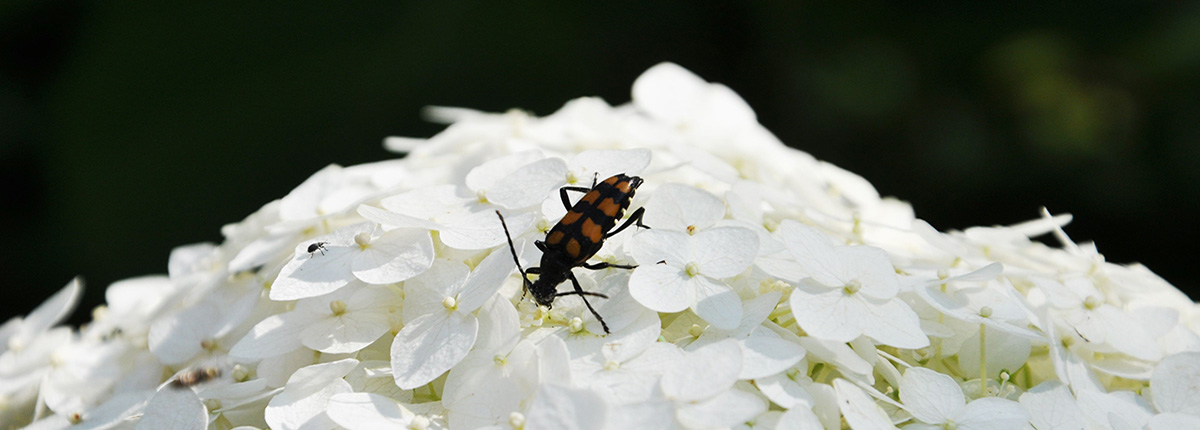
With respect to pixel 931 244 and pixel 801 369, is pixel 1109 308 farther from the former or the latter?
pixel 801 369

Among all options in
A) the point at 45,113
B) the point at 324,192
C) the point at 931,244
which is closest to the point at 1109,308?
the point at 931,244

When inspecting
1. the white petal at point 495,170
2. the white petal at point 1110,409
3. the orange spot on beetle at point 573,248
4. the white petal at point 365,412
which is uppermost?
the white petal at point 495,170

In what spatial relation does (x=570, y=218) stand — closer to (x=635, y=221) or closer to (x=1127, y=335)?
(x=635, y=221)

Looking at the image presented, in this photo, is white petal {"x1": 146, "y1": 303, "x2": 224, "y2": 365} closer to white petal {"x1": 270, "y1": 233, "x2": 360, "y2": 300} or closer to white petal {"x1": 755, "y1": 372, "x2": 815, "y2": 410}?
white petal {"x1": 270, "y1": 233, "x2": 360, "y2": 300}

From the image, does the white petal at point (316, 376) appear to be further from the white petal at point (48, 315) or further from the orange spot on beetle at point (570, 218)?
the white petal at point (48, 315)

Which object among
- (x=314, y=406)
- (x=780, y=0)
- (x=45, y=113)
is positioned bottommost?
(x=45, y=113)

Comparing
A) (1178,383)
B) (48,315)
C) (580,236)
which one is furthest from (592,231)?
(48,315)

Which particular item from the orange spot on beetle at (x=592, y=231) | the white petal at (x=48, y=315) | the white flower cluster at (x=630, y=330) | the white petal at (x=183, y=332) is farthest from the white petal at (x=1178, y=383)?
the white petal at (x=48, y=315)
